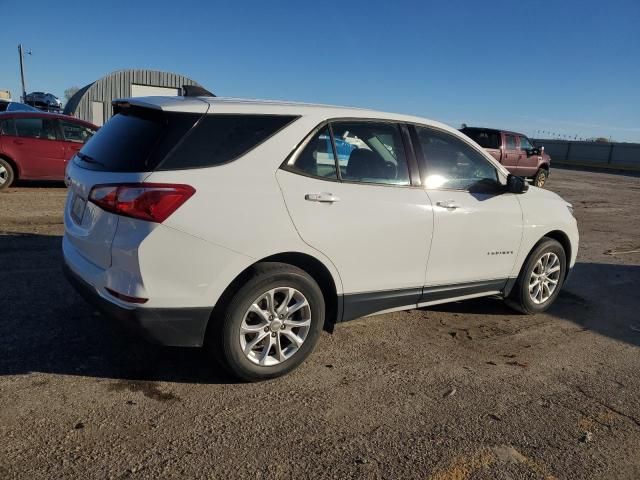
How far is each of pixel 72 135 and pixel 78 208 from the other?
876 cm

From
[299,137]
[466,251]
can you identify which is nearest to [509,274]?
[466,251]

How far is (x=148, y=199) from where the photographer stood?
2.85 metres

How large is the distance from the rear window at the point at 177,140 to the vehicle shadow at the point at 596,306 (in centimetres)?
276

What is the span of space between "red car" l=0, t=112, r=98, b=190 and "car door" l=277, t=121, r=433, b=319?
901cm

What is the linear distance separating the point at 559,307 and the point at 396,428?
3195 millimetres

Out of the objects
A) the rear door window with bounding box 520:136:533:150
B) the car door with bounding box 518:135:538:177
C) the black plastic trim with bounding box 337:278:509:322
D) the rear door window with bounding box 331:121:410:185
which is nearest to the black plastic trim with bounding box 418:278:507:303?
the black plastic trim with bounding box 337:278:509:322

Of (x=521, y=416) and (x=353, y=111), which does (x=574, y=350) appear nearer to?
(x=521, y=416)

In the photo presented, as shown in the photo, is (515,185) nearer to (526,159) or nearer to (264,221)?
(264,221)

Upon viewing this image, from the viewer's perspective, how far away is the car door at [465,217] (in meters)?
4.04

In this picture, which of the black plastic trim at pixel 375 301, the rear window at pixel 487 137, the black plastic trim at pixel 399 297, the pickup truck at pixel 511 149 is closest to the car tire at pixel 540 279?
the black plastic trim at pixel 399 297

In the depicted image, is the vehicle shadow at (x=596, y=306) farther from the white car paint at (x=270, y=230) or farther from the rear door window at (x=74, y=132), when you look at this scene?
the rear door window at (x=74, y=132)

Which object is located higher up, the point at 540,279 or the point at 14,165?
the point at 14,165

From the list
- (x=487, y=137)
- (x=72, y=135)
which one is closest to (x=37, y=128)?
(x=72, y=135)

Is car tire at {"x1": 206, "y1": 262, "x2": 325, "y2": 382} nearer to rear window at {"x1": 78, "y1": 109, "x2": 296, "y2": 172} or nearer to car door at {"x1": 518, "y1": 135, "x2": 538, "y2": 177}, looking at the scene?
rear window at {"x1": 78, "y1": 109, "x2": 296, "y2": 172}
